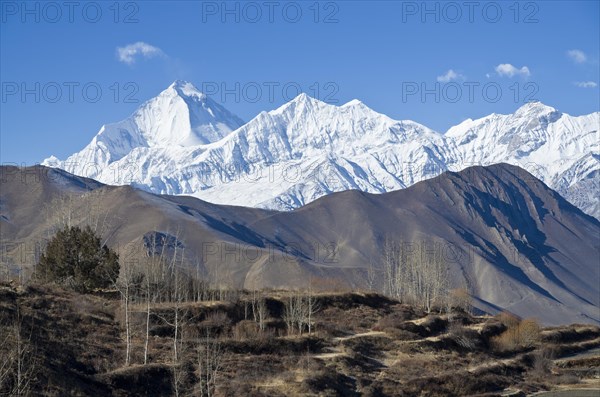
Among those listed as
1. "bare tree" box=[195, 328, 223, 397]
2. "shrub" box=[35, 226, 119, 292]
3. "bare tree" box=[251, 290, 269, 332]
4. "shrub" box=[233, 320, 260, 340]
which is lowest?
"bare tree" box=[195, 328, 223, 397]

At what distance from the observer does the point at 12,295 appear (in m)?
53.6

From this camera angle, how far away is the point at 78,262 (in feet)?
211

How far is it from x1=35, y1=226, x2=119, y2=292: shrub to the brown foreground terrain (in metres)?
1.91

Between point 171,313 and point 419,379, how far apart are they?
18.2 metres

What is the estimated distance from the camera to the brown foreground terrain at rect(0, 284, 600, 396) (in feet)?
150

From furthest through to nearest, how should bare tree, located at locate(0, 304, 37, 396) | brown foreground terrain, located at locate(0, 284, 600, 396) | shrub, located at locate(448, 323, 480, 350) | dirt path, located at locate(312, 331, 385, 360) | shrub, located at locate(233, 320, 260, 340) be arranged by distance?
shrub, located at locate(448, 323, 480, 350) → shrub, located at locate(233, 320, 260, 340) → dirt path, located at locate(312, 331, 385, 360) → brown foreground terrain, located at locate(0, 284, 600, 396) → bare tree, located at locate(0, 304, 37, 396)

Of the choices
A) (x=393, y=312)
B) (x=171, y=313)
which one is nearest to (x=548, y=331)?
(x=393, y=312)

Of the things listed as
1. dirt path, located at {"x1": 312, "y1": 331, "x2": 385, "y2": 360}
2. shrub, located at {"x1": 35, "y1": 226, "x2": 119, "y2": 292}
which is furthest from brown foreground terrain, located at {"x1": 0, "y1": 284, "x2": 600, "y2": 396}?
shrub, located at {"x1": 35, "y1": 226, "x2": 119, "y2": 292}

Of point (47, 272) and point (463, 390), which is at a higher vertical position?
point (47, 272)

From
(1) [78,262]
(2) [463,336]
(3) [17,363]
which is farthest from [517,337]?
(3) [17,363]

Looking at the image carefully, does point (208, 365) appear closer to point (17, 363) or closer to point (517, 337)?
point (17, 363)

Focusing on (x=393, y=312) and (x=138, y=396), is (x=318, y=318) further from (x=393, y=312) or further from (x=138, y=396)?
(x=138, y=396)

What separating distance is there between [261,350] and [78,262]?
1684 cm

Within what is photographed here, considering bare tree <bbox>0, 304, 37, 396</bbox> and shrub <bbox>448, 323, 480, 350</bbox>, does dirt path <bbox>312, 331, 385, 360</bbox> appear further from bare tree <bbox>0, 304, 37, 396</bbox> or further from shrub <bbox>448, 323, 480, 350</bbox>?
bare tree <bbox>0, 304, 37, 396</bbox>
